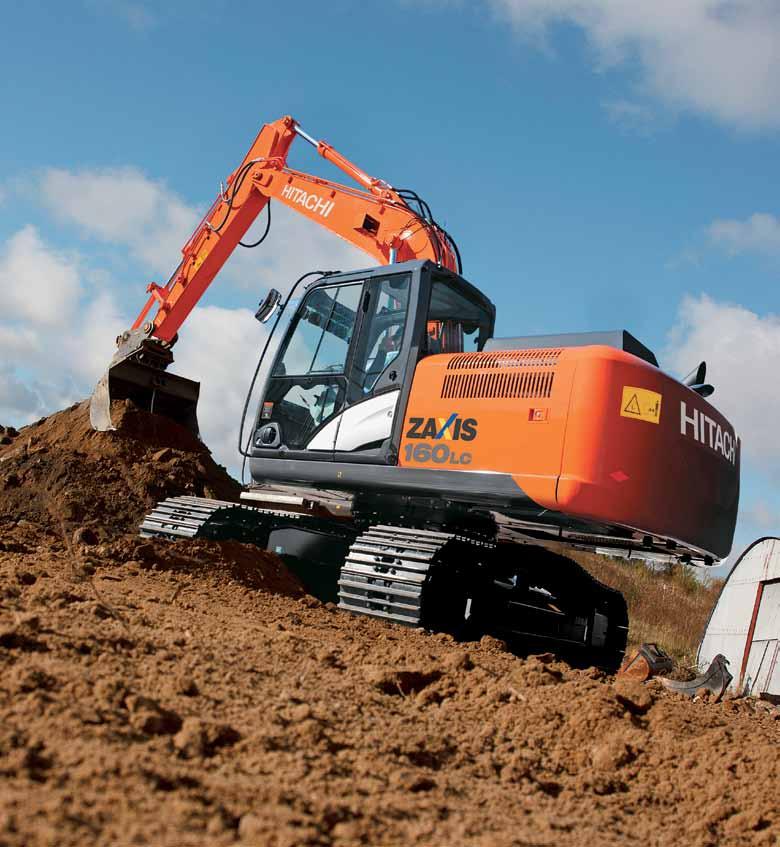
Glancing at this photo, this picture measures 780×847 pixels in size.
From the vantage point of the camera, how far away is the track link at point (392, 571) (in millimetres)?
6484

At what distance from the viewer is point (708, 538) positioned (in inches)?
269

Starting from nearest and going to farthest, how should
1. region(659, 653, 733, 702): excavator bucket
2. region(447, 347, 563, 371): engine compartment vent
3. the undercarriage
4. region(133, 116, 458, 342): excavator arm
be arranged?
region(447, 347, 563, 371): engine compartment vent → the undercarriage → region(659, 653, 733, 702): excavator bucket → region(133, 116, 458, 342): excavator arm

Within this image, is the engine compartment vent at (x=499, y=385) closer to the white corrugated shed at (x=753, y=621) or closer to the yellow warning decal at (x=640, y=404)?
the yellow warning decal at (x=640, y=404)

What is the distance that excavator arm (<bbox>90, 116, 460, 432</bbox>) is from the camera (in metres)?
10.1

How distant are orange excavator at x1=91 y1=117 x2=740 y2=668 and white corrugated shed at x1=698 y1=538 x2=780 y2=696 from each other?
226 centimetres

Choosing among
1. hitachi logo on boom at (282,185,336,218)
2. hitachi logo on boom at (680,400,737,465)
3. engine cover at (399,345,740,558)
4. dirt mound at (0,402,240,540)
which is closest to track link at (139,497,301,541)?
dirt mound at (0,402,240,540)

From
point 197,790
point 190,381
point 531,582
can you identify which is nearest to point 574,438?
point 531,582

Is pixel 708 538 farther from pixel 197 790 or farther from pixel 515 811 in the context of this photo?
pixel 197 790

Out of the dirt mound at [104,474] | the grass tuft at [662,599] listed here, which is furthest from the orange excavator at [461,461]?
the grass tuft at [662,599]

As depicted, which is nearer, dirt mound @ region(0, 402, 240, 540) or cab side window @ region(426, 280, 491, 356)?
cab side window @ region(426, 280, 491, 356)

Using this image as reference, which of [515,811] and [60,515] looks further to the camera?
[60,515]

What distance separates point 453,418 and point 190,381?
5927mm

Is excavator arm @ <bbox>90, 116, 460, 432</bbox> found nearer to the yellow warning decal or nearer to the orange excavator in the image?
the orange excavator

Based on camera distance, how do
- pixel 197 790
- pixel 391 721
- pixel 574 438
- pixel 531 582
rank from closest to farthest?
pixel 197 790 < pixel 391 721 < pixel 574 438 < pixel 531 582
